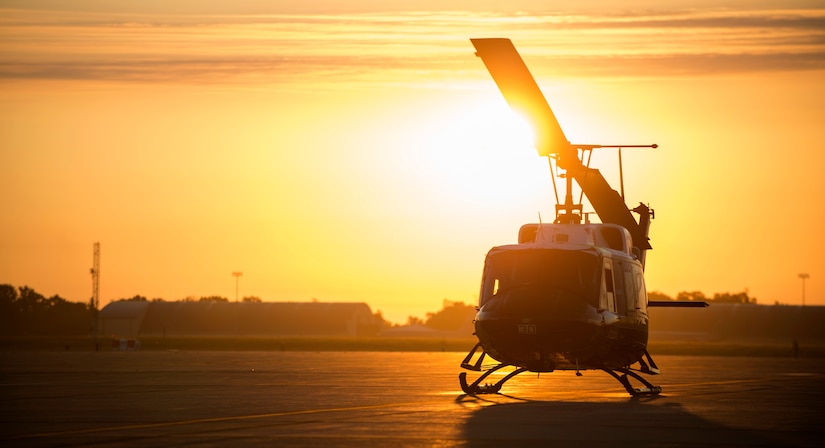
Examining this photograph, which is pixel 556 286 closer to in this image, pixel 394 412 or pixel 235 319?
pixel 394 412

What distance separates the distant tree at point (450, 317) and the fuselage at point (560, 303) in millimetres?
142153

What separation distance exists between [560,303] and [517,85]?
570 cm

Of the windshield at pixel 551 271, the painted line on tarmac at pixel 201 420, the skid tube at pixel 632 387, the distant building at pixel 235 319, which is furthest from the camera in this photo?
the distant building at pixel 235 319

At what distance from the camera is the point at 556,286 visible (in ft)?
82.7

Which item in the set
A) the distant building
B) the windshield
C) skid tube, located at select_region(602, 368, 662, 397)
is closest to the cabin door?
the windshield

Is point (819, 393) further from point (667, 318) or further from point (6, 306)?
point (6, 306)

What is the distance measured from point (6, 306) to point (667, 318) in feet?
298

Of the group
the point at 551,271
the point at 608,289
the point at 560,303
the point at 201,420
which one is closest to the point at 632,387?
the point at 608,289

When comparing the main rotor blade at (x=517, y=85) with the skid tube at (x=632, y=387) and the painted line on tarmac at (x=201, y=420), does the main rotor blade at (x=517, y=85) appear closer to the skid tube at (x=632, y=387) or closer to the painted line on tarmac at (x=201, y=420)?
the skid tube at (x=632, y=387)

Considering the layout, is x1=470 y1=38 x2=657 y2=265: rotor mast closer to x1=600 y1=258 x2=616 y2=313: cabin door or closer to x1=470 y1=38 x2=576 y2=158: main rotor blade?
x1=470 y1=38 x2=576 y2=158: main rotor blade

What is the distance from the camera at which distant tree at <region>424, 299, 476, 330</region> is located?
17312cm

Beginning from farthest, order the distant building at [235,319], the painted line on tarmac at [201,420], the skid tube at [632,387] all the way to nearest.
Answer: the distant building at [235,319] → the skid tube at [632,387] → the painted line on tarmac at [201,420]

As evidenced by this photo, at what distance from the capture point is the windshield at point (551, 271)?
2536cm

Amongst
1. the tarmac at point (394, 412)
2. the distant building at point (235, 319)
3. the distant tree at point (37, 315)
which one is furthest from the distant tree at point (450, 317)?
the tarmac at point (394, 412)
